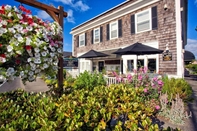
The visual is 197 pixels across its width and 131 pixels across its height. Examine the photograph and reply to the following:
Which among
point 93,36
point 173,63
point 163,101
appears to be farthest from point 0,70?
point 93,36

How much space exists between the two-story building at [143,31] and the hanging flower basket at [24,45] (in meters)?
4.07

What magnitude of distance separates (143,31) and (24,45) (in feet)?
25.6

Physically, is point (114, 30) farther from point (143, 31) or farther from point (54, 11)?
point (54, 11)

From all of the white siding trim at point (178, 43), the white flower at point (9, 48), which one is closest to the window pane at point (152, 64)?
the white siding trim at point (178, 43)

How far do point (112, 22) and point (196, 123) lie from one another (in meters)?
8.67

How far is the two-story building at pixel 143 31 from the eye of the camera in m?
6.71

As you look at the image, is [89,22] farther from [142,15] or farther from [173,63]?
[173,63]

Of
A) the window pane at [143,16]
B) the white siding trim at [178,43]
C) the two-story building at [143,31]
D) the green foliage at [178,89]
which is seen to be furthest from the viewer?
the window pane at [143,16]

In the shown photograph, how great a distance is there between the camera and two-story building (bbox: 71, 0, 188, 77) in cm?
671

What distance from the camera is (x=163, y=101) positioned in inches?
142

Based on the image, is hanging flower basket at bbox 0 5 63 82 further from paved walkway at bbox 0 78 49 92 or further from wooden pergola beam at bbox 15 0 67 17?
paved walkway at bbox 0 78 49 92

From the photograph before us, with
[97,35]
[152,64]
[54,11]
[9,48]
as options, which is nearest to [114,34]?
[97,35]

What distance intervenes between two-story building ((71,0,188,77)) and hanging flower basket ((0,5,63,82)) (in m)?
4.07

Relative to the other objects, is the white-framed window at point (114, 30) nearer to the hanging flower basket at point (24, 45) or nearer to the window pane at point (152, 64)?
the window pane at point (152, 64)
